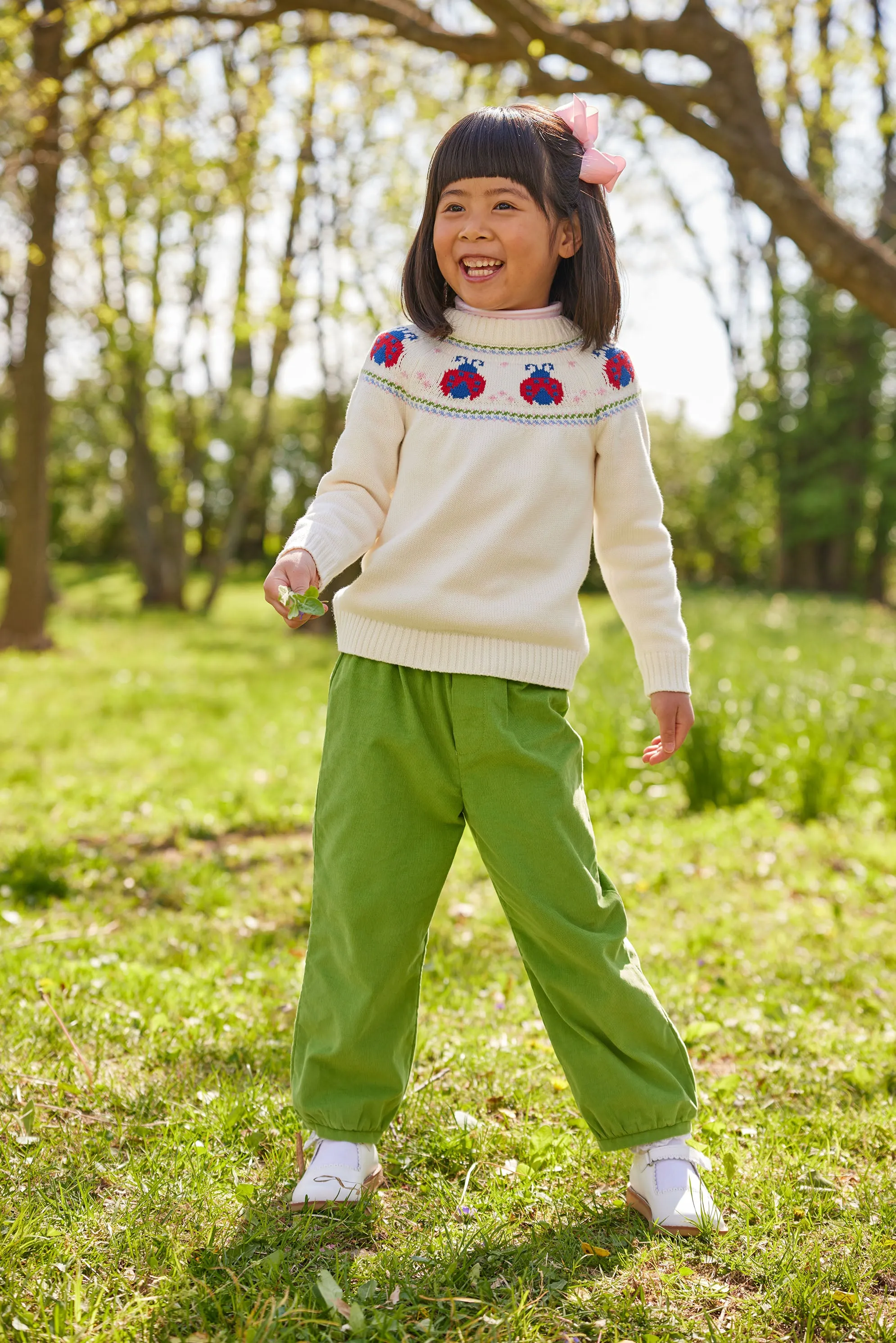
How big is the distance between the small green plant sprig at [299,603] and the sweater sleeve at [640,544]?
0.66m

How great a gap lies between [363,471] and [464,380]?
26 centimetres

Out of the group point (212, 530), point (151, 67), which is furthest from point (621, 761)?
point (212, 530)

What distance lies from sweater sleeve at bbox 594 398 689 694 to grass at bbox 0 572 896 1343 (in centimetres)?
104

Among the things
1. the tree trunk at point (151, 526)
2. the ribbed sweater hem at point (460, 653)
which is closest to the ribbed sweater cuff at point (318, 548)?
the ribbed sweater hem at point (460, 653)

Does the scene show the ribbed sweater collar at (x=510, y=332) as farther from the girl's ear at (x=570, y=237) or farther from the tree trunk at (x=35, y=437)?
the tree trunk at (x=35, y=437)

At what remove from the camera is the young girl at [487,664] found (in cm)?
203

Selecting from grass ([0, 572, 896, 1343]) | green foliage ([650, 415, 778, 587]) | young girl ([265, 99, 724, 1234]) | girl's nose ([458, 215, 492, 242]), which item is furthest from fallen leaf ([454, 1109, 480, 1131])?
green foliage ([650, 415, 778, 587])

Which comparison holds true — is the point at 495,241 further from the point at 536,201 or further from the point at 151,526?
the point at 151,526

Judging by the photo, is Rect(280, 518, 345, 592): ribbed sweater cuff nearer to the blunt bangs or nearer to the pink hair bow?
the blunt bangs

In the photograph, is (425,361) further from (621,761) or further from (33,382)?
(33,382)

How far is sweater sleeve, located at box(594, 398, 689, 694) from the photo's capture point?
7.04ft

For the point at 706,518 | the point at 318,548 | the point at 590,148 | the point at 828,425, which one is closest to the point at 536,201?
the point at 590,148

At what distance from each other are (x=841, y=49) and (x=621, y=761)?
187 inches

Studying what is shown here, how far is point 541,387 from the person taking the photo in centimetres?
210
